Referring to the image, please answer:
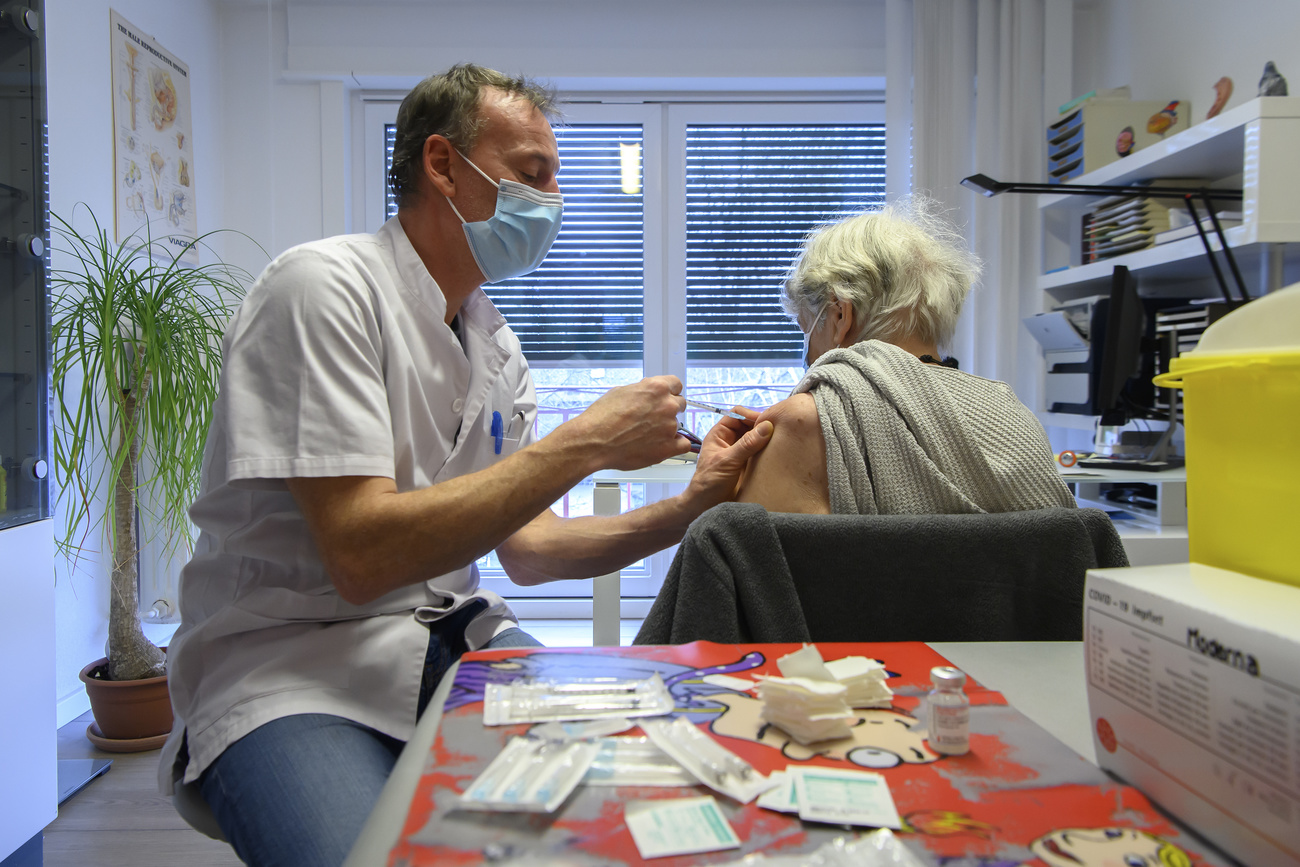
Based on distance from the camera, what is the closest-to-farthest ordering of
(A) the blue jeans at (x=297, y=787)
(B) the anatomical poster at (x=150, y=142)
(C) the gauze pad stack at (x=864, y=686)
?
(C) the gauze pad stack at (x=864, y=686), (A) the blue jeans at (x=297, y=787), (B) the anatomical poster at (x=150, y=142)

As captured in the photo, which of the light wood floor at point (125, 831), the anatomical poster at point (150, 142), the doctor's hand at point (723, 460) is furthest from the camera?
the anatomical poster at point (150, 142)

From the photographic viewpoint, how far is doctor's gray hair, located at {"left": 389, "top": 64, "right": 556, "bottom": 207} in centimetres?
133

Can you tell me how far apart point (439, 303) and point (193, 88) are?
108 inches

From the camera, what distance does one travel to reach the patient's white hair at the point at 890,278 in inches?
55.8

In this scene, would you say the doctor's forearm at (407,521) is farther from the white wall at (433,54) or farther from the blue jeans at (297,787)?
the white wall at (433,54)

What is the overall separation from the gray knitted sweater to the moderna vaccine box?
0.55m

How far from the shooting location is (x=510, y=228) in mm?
1341

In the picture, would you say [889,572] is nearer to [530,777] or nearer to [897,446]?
[897,446]

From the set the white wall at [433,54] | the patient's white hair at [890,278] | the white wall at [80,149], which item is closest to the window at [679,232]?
the white wall at [433,54]

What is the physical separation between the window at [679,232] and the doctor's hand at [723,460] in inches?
92.6

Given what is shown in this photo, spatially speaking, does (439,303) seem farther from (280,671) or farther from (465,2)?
(465,2)

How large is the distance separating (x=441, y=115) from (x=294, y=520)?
69 centimetres

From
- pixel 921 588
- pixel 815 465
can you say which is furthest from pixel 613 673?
pixel 815 465

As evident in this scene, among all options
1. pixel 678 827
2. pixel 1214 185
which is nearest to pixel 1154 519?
pixel 1214 185
